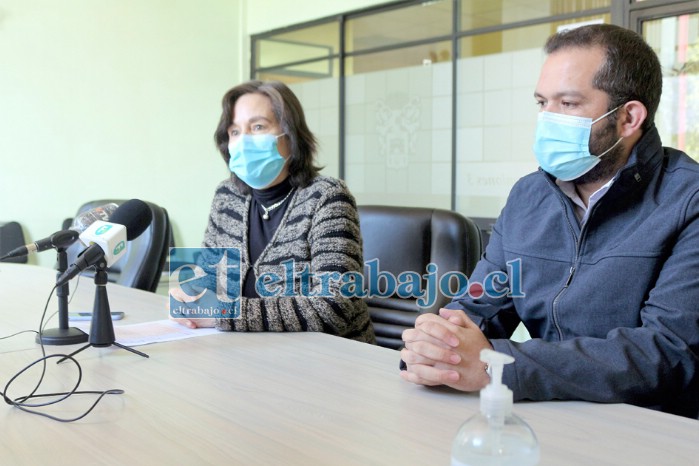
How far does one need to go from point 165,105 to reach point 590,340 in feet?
17.1

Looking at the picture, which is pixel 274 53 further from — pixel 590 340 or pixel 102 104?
pixel 590 340

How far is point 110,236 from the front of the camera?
1505mm

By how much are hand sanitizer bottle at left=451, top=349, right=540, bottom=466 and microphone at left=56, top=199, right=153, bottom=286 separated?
38.6 inches

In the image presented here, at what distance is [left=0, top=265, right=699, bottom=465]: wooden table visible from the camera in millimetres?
978

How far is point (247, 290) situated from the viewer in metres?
2.13

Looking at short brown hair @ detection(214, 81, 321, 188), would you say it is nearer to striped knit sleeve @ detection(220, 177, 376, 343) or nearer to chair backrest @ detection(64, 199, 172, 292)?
striped knit sleeve @ detection(220, 177, 376, 343)

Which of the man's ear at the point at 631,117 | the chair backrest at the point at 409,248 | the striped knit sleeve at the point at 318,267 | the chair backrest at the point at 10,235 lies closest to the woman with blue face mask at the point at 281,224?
the striped knit sleeve at the point at 318,267

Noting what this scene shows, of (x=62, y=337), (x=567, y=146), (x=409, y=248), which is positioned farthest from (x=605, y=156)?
(x=62, y=337)

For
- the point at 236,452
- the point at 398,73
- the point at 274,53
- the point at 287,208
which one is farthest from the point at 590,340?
the point at 274,53

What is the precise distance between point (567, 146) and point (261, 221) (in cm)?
100

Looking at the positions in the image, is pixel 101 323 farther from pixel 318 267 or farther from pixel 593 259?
pixel 593 259

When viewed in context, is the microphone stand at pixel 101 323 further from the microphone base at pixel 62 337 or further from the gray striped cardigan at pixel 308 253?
the gray striped cardigan at pixel 308 253

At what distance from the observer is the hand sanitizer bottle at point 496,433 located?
0.70 m

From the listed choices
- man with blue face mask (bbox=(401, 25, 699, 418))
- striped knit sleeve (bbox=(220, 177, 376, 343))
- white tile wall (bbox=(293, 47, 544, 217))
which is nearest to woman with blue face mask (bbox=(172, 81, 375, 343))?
striped knit sleeve (bbox=(220, 177, 376, 343))
